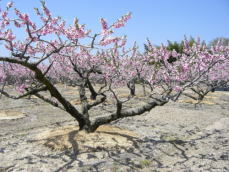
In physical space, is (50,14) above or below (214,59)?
above

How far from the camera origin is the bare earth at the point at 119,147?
7.14m

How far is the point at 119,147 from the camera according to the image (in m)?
8.38

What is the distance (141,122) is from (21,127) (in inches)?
216

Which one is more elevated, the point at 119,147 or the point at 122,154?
the point at 119,147

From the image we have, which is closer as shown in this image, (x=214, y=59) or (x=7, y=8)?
(x=7, y=8)

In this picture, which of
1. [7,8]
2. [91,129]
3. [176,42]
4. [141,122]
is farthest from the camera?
[176,42]

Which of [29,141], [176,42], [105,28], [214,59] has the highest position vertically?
[176,42]

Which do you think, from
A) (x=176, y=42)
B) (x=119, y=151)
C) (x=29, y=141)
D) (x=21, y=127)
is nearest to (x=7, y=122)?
(x=21, y=127)

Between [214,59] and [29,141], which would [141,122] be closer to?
[214,59]

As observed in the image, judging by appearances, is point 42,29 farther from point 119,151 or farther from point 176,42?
point 176,42

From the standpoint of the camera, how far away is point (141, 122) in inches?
503

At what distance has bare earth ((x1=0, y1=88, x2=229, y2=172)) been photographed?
7.14 meters

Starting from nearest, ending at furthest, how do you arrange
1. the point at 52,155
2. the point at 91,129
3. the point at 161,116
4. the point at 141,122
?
1. the point at 52,155
2. the point at 91,129
3. the point at 141,122
4. the point at 161,116

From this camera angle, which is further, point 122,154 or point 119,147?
point 119,147
